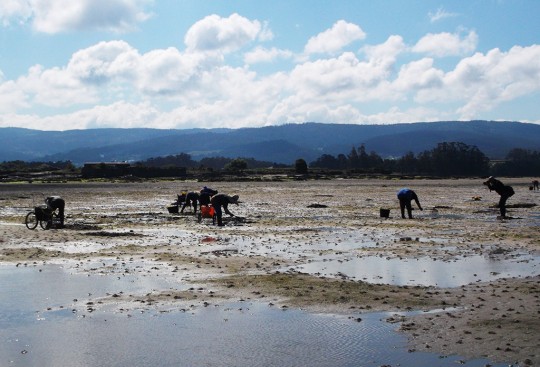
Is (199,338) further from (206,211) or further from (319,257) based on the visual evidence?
(206,211)

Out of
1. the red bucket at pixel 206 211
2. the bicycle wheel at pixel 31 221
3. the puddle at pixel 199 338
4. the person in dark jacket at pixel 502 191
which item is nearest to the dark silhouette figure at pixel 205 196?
the red bucket at pixel 206 211

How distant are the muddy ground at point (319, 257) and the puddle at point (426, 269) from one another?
385mm

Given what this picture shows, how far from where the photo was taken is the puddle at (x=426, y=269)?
1670 cm

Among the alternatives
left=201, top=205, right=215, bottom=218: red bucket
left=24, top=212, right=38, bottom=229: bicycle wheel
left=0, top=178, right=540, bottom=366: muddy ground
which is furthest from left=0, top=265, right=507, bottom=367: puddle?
left=201, top=205, right=215, bottom=218: red bucket

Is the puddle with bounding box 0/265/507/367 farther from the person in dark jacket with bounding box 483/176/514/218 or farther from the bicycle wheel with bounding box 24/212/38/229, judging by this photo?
the person in dark jacket with bounding box 483/176/514/218

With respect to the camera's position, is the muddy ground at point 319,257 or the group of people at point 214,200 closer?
the muddy ground at point 319,257

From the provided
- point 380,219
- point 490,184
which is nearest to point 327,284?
point 380,219

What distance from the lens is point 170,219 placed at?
3741 centimetres

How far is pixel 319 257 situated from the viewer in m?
21.2

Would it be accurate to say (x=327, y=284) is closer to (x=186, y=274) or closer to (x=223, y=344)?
(x=186, y=274)

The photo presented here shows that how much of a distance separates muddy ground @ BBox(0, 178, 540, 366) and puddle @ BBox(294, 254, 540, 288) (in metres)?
0.38

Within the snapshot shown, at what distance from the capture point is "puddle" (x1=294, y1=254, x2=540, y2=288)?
54.8ft

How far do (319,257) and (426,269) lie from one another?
4049 millimetres

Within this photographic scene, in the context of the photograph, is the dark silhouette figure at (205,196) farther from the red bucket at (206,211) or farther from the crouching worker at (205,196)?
the red bucket at (206,211)
